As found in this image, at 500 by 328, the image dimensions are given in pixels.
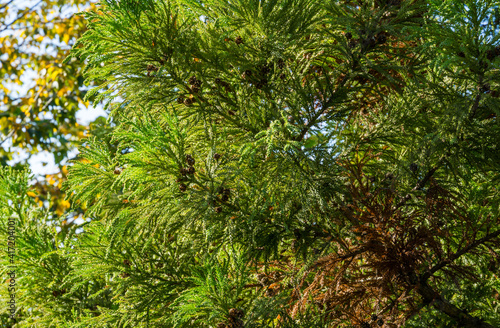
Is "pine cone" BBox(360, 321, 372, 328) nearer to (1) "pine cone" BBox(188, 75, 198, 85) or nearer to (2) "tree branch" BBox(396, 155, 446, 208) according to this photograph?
Answer: (2) "tree branch" BBox(396, 155, 446, 208)

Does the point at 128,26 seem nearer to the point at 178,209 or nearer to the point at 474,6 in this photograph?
the point at 178,209

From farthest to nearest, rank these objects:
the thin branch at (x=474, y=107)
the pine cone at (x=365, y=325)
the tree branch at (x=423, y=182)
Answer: the tree branch at (x=423, y=182)
the pine cone at (x=365, y=325)
the thin branch at (x=474, y=107)

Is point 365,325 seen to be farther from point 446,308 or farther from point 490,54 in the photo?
point 490,54

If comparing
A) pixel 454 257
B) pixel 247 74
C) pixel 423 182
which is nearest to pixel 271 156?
pixel 247 74

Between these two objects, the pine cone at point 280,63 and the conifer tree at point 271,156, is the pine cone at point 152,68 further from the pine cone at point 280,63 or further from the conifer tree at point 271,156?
the pine cone at point 280,63

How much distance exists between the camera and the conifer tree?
5.41ft

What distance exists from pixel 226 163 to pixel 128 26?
664 millimetres

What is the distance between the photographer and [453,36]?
5.21 feet

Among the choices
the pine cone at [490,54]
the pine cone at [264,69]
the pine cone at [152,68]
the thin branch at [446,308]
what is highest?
the pine cone at [152,68]

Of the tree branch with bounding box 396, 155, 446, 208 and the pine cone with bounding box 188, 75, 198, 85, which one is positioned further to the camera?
the tree branch with bounding box 396, 155, 446, 208

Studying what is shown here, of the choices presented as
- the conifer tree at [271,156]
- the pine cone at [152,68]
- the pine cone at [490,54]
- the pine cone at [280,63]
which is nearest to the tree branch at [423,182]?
the conifer tree at [271,156]

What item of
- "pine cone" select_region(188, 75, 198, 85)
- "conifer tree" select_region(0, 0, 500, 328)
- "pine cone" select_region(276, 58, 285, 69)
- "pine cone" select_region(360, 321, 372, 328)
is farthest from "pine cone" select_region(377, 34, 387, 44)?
"pine cone" select_region(360, 321, 372, 328)

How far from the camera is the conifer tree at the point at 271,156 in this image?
1.65m

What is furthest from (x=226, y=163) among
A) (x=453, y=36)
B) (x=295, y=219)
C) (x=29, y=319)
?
(x=29, y=319)
